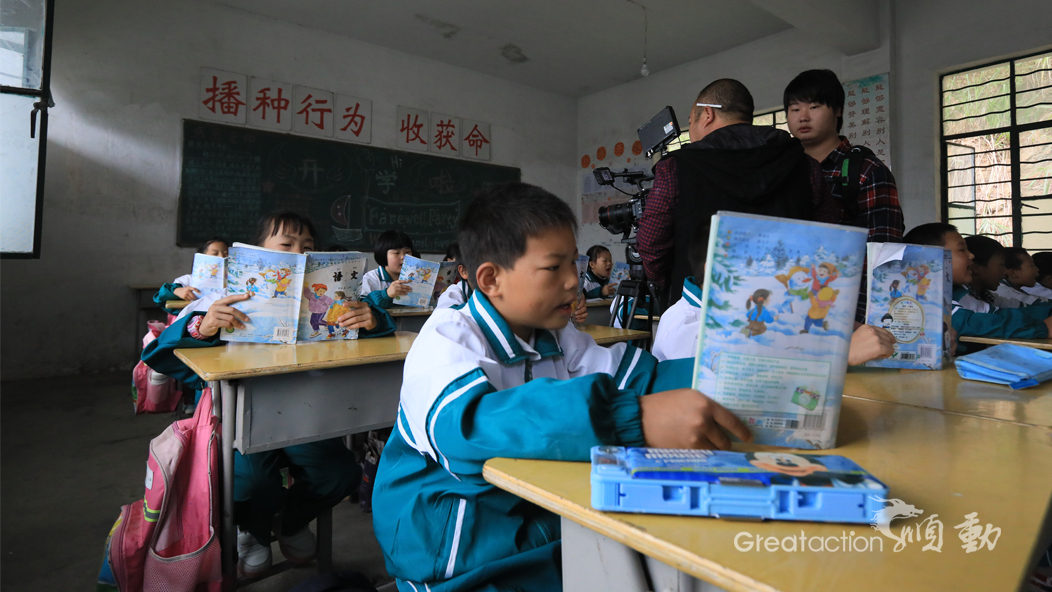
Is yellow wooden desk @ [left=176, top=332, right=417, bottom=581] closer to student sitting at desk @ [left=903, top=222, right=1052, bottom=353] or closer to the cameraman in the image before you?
the cameraman

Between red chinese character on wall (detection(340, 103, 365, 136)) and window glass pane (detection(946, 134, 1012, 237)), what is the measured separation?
4.70 meters

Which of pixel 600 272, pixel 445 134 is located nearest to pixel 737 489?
pixel 600 272

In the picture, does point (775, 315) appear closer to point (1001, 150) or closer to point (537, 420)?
point (537, 420)

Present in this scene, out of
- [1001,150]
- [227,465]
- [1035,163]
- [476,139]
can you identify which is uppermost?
[476,139]

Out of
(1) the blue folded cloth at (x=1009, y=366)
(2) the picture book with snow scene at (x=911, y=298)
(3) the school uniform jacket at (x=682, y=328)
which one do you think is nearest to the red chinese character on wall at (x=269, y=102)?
(3) the school uniform jacket at (x=682, y=328)

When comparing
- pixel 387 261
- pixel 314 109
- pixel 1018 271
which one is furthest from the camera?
pixel 314 109

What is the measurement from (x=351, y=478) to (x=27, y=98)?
269cm

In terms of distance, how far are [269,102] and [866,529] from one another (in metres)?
5.16

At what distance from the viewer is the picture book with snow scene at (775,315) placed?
0.56 meters

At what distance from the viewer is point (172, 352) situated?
151 cm

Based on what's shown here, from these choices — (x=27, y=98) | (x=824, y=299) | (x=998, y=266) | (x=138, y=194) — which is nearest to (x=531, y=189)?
(x=824, y=299)

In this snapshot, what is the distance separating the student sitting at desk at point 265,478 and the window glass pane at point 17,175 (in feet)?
6.94

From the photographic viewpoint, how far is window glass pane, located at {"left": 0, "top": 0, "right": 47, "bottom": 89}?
270 centimetres

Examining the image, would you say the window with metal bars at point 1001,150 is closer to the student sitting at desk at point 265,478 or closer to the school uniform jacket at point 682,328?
the school uniform jacket at point 682,328
